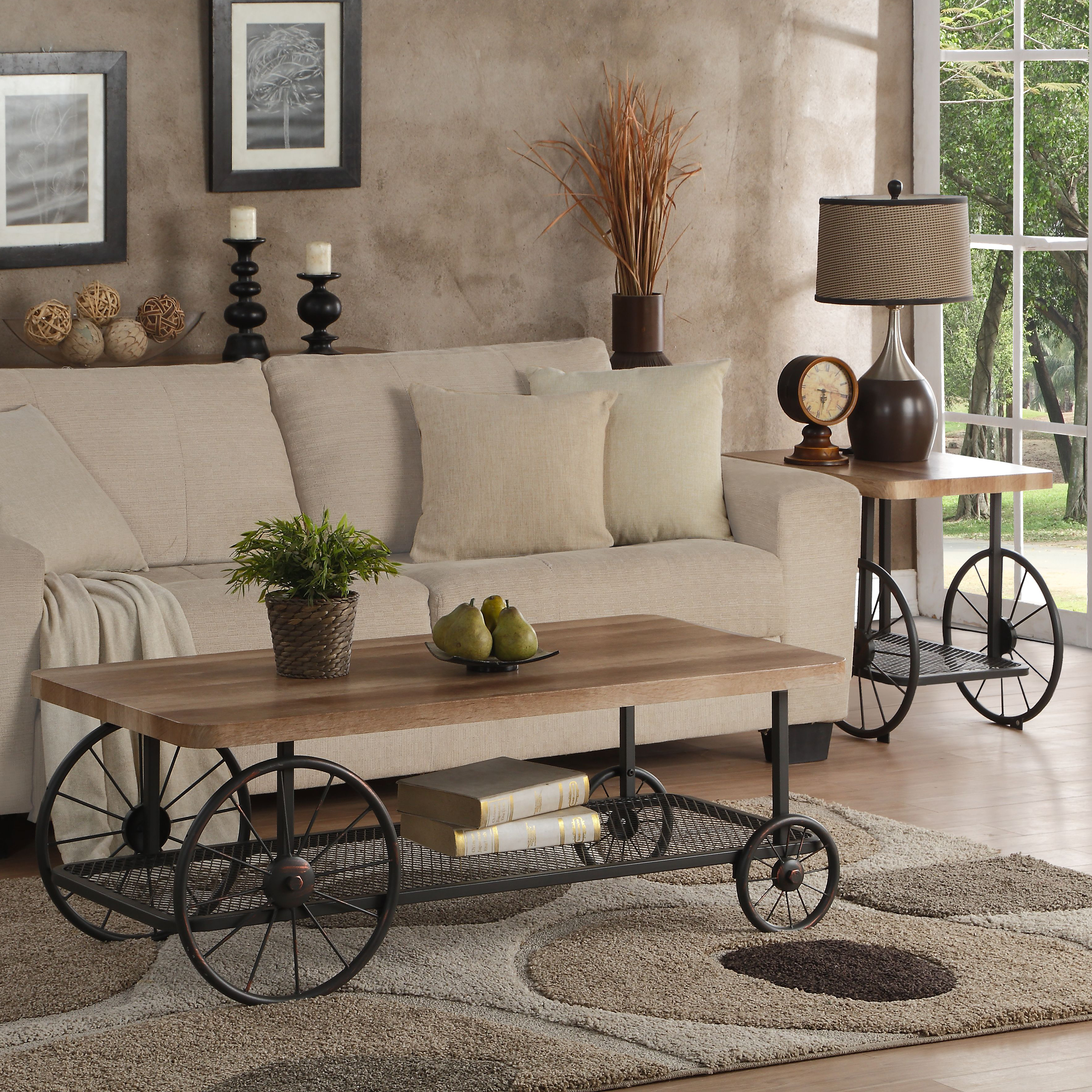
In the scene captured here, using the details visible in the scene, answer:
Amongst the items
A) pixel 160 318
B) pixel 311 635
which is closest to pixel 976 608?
pixel 160 318

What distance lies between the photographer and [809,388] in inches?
188

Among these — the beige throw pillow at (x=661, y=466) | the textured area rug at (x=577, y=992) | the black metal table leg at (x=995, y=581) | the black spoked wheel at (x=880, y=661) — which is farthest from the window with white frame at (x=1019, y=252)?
the textured area rug at (x=577, y=992)

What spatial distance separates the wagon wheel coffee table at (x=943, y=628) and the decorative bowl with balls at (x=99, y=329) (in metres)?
1.56

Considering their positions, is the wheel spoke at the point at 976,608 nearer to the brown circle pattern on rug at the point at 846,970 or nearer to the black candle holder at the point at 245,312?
the brown circle pattern on rug at the point at 846,970

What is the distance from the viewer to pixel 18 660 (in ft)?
11.6

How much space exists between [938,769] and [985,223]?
230 centimetres

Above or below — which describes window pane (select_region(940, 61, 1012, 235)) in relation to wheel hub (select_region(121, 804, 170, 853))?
above

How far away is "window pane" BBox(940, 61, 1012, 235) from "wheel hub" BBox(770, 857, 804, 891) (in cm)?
329

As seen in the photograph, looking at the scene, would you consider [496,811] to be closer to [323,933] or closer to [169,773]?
[323,933]

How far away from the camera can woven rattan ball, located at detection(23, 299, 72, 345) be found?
4566 mm

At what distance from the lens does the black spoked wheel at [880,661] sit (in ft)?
14.8

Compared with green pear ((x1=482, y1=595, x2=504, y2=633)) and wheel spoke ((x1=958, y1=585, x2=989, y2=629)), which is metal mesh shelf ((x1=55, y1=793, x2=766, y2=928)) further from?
wheel spoke ((x1=958, y1=585, x2=989, y2=629))

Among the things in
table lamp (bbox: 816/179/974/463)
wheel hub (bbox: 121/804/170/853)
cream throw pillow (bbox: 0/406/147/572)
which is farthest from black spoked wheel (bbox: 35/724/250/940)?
table lamp (bbox: 816/179/974/463)

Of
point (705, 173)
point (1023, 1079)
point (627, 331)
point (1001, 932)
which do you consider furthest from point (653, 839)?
point (705, 173)
